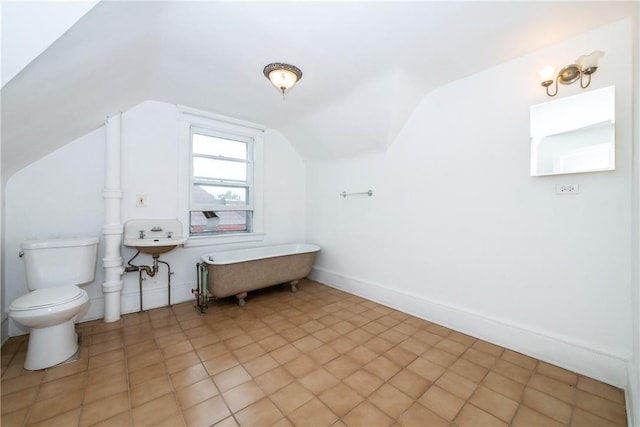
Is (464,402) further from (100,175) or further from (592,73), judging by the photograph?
(100,175)

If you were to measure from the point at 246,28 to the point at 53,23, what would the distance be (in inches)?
37.8

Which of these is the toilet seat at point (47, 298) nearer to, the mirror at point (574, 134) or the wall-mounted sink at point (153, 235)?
the wall-mounted sink at point (153, 235)

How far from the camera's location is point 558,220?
1745 millimetres

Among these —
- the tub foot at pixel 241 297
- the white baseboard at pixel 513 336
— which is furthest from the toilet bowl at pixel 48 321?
the white baseboard at pixel 513 336

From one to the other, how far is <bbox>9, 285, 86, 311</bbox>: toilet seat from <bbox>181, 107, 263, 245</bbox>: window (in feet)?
3.86

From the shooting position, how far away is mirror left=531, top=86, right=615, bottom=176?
60.4 inches

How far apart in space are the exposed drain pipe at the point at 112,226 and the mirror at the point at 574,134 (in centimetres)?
359

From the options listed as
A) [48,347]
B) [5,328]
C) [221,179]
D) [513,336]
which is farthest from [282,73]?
[5,328]

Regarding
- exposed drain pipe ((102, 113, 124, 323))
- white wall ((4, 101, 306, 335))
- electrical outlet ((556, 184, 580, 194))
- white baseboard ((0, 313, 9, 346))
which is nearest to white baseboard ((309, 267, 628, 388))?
electrical outlet ((556, 184, 580, 194))

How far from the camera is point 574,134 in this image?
165cm

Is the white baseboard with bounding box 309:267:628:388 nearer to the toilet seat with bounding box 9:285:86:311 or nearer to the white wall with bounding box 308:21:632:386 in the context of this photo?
the white wall with bounding box 308:21:632:386

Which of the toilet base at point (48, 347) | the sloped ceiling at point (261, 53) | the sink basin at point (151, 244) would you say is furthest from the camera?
the sink basin at point (151, 244)

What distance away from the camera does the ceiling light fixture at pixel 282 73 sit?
77.3 inches

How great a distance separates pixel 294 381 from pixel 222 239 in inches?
81.5
